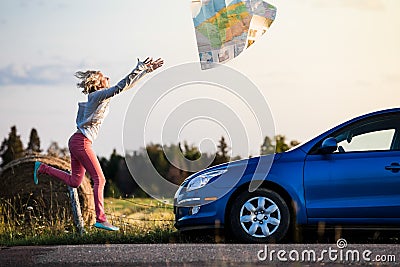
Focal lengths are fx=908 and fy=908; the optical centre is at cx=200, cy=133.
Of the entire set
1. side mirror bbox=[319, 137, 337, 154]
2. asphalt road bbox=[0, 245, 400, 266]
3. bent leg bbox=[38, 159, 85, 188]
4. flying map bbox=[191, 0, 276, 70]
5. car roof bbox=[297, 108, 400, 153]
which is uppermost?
flying map bbox=[191, 0, 276, 70]

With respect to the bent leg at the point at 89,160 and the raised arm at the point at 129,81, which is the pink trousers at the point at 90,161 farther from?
the raised arm at the point at 129,81

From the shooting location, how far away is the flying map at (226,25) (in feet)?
36.0

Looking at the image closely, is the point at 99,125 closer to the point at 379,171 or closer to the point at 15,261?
the point at 15,261

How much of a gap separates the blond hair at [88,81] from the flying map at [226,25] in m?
1.31

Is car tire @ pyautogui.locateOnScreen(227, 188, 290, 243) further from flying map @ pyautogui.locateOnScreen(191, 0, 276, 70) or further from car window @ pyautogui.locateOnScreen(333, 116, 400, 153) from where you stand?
flying map @ pyautogui.locateOnScreen(191, 0, 276, 70)

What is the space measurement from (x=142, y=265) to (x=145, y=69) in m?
2.95

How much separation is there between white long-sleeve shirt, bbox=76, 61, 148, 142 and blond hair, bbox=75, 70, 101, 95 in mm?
170

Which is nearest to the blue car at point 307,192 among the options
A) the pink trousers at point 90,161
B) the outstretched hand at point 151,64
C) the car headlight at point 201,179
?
the car headlight at point 201,179

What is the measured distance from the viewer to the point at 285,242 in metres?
10.3

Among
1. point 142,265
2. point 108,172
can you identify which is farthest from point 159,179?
point 108,172

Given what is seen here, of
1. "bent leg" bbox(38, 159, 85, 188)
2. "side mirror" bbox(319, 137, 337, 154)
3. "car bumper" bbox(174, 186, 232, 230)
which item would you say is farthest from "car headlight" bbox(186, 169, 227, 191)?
"bent leg" bbox(38, 159, 85, 188)

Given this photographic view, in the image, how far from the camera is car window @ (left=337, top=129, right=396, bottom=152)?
10.4m

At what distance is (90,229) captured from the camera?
1300 centimetres

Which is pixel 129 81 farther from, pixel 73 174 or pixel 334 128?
pixel 334 128
